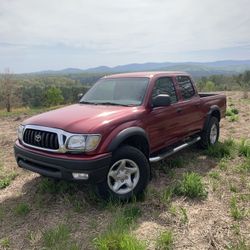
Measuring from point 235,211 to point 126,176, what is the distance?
1.53 m

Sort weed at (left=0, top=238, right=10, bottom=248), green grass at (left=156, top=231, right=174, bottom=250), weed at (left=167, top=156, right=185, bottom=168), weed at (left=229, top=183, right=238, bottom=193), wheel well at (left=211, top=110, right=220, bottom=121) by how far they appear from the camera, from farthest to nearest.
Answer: wheel well at (left=211, top=110, right=220, bottom=121), weed at (left=167, top=156, right=185, bottom=168), weed at (left=229, top=183, right=238, bottom=193), weed at (left=0, top=238, right=10, bottom=248), green grass at (left=156, top=231, right=174, bottom=250)

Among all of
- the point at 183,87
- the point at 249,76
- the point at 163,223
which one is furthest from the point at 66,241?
the point at 249,76

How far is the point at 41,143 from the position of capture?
410 cm

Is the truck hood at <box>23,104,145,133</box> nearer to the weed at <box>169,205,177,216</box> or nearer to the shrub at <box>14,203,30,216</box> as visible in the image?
the shrub at <box>14,203,30,216</box>

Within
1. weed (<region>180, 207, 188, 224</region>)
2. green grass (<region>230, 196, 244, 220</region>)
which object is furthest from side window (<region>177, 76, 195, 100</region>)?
weed (<region>180, 207, 188, 224</region>)

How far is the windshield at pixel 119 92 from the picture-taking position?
4962 mm

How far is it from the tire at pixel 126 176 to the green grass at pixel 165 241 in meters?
0.96

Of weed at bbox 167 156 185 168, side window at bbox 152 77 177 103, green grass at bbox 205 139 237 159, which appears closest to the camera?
side window at bbox 152 77 177 103

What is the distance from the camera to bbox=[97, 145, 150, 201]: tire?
4.08m

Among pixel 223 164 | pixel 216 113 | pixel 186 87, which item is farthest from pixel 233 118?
pixel 223 164

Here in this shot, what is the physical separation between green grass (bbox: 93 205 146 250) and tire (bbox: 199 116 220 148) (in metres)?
3.30

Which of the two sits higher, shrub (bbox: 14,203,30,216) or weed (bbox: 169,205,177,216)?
weed (bbox: 169,205,177,216)

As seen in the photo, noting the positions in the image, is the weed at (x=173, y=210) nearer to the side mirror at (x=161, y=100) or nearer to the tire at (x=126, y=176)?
the tire at (x=126, y=176)

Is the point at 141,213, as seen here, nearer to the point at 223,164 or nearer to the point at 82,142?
the point at 82,142
